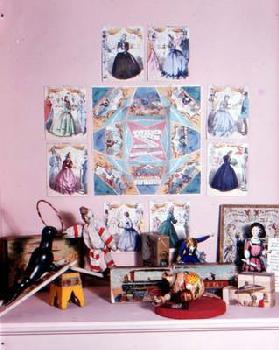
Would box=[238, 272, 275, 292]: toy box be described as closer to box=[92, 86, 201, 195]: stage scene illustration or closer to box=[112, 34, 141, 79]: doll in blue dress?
box=[92, 86, 201, 195]: stage scene illustration

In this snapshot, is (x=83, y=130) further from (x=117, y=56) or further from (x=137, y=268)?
(x=137, y=268)

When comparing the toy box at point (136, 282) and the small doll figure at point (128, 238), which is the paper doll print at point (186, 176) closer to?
the small doll figure at point (128, 238)

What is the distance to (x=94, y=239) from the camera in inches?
56.9

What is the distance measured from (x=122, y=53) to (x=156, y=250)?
0.56 metres

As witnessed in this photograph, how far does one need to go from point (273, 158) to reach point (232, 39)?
359 millimetres

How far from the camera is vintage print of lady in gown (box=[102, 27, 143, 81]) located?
149 cm

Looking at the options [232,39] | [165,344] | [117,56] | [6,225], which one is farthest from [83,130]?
[165,344]

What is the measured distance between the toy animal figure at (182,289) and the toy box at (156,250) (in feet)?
0.44

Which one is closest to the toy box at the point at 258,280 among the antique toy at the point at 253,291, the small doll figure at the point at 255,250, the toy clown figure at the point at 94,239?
the antique toy at the point at 253,291

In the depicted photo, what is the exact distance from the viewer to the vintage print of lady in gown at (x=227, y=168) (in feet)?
4.99

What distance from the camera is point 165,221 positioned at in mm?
1527

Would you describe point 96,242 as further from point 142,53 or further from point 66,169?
point 142,53

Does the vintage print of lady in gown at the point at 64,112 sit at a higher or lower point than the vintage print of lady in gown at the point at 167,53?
lower

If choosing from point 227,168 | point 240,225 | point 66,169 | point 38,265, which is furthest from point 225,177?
point 38,265
